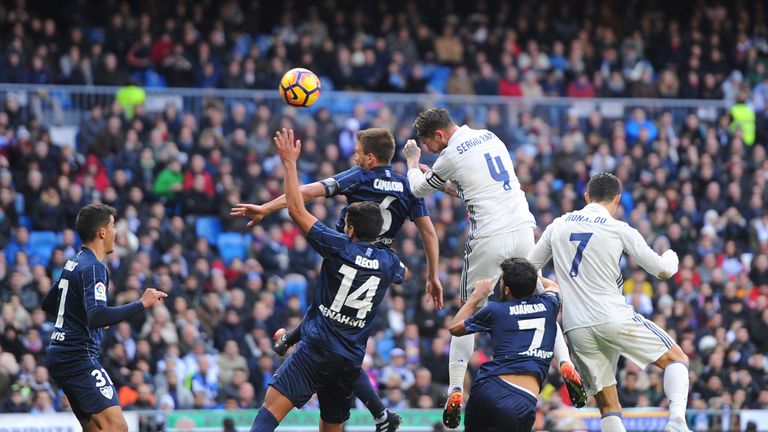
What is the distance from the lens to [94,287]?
37.8 ft

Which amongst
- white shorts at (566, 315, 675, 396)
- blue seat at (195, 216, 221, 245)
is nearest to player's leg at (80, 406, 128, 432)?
Result: white shorts at (566, 315, 675, 396)

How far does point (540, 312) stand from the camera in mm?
11398

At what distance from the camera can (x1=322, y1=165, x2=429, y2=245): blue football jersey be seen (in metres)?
12.4

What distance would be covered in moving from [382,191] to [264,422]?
8.37 feet

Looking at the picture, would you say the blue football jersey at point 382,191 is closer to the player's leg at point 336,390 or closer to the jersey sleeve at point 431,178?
the jersey sleeve at point 431,178

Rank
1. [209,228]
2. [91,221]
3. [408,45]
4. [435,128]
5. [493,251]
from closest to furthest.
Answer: [91,221], [493,251], [435,128], [209,228], [408,45]

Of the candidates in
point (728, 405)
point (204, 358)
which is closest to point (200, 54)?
point (204, 358)

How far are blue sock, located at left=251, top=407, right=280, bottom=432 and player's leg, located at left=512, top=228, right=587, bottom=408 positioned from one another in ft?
8.35

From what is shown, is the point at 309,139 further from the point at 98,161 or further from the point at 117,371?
the point at 117,371

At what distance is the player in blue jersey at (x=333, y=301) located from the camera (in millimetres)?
11148

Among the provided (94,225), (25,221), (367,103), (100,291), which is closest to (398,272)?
(100,291)

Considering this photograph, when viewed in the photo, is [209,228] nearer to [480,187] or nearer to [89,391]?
[89,391]

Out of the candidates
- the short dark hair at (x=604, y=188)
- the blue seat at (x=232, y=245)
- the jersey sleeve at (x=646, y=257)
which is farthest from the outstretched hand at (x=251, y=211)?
the blue seat at (x=232, y=245)

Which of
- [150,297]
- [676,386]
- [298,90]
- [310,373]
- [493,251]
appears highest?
[298,90]
